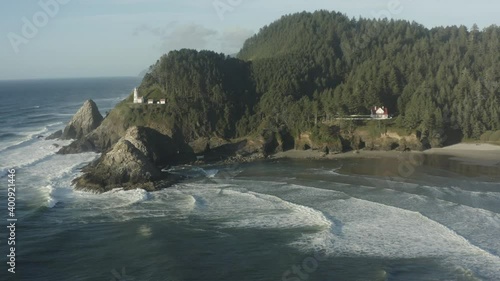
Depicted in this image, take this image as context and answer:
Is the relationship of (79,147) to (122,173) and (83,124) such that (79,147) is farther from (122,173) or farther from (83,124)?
(122,173)

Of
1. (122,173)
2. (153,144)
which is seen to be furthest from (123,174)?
(153,144)

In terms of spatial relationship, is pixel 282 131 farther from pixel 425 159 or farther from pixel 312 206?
pixel 312 206

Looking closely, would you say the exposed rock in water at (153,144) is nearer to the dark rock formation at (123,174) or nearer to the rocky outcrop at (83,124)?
the dark rock formation at (123,174)

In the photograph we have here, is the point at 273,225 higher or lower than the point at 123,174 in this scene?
lower

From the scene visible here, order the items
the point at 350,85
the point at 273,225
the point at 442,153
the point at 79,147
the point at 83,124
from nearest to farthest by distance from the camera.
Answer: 1. the point at 273,225
2. the point at 442,153
3. the point at 79,147
4. the point at 350,85
5. the point at 83,124

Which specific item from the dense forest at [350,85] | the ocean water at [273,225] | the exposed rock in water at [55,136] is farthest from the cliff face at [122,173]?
the exposed rock in water at [55,136]

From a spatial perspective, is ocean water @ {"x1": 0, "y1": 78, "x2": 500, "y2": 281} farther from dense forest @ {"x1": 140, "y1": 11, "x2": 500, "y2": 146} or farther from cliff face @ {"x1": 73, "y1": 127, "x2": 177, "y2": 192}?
dense forest @ {"x1": 140, "y1": 11, "x2": 500, "y2": 146}
